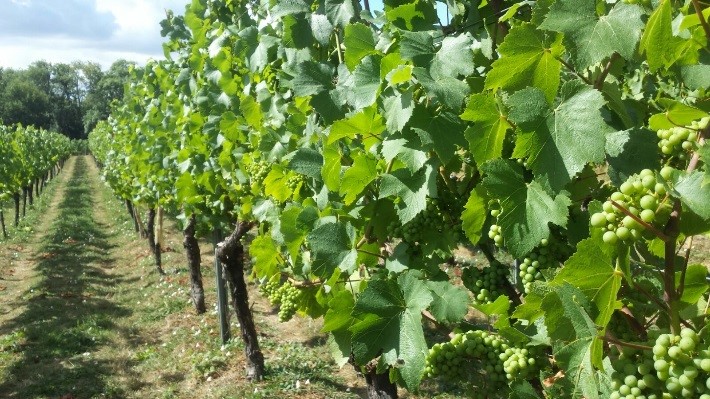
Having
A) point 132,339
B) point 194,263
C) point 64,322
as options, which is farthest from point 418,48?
point 64,322

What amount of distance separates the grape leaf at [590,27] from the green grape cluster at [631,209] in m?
0.30

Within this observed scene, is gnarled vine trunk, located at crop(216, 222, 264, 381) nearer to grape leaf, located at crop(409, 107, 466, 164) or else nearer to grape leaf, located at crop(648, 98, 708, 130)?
grape leaf, located at crop(409, 107, 466, 164)

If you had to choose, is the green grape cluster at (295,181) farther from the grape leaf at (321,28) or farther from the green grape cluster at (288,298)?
the grape leaf at (321,28)

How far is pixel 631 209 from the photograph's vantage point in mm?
1066

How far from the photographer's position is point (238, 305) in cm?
679

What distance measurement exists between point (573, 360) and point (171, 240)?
48.9 ft

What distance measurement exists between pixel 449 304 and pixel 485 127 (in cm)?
64

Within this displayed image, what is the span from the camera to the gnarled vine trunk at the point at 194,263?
8578 millimetres

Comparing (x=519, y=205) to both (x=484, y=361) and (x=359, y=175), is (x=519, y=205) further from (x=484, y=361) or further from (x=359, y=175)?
(x=359, y=175)

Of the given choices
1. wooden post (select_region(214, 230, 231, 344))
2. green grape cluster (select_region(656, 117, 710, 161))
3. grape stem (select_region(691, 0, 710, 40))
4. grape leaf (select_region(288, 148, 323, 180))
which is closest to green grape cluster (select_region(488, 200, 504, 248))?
green grape cluster (select_region(656, 117, 710, 161))

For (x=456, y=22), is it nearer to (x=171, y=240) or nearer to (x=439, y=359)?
(x=439, y=359)

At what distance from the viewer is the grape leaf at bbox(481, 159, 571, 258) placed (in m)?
1.44

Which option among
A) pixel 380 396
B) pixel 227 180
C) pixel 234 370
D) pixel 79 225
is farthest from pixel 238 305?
pixel 79 225

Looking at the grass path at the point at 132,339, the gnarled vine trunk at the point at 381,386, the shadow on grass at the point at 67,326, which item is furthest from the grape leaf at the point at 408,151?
the shadow on grass at the point at 67,326
